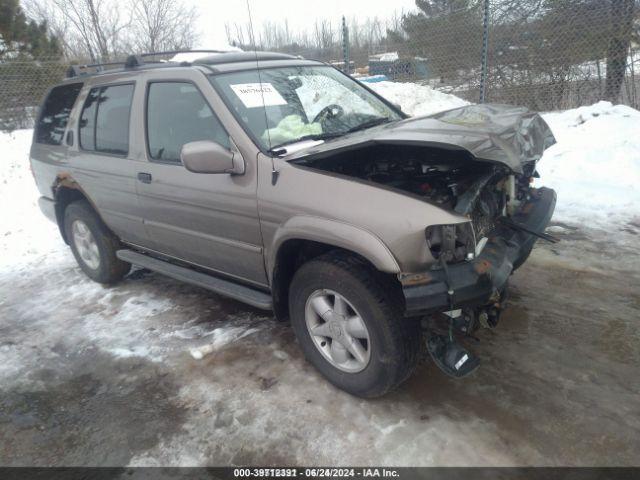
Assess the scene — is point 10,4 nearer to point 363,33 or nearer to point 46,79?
point 46,79

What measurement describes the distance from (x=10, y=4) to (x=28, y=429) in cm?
1345

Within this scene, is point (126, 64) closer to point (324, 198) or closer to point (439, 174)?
point (324, 198)

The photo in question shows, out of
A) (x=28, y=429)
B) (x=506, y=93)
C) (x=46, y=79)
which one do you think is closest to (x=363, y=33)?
(x=506, y=93)

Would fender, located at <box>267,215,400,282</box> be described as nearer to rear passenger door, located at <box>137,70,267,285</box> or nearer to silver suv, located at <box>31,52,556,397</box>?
silver suv, located at <box>31,52,556,397</box>

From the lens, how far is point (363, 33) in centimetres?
1062

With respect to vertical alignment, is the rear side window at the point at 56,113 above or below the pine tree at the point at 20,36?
below

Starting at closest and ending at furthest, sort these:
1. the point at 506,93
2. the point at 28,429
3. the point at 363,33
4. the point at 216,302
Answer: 1. the point at 28,429
2. the point at 216,302
3. the point at 506,93
4. the point at 363,33

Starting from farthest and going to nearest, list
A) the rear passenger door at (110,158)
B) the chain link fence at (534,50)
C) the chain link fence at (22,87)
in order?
1. the chain link fence at (22,87)
2. the chain link fence at (534,50)
3. the rear passenger door at (110,158)

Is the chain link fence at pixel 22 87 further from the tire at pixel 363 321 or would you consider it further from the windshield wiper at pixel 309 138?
the tire at pixel 363 321

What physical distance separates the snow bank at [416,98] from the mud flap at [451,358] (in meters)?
8.20

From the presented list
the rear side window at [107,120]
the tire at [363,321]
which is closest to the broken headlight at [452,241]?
the tire at [363,321]

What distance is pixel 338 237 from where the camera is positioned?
245 cm

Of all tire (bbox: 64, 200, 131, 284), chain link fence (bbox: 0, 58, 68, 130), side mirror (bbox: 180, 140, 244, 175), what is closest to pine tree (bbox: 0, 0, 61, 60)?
chain link fence (bbox: 0, 58, 68, 130)

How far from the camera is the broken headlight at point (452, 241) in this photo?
2.31 m
